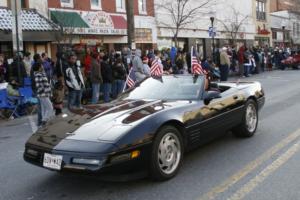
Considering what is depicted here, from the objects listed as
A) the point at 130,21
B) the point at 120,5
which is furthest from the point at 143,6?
the point at 130,21

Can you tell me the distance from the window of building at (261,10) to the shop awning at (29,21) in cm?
3179

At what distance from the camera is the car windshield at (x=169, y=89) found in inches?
257

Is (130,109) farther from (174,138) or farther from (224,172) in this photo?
(224,172)

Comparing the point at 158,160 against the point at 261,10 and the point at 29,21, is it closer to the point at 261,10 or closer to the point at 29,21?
the point at 29,21

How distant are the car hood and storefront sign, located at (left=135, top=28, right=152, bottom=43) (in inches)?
845

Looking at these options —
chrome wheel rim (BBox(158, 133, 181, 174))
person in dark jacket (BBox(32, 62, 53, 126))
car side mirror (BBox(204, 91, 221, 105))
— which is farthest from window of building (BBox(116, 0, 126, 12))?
chrome wheel rim (BBox(158, 133, 181, 174))

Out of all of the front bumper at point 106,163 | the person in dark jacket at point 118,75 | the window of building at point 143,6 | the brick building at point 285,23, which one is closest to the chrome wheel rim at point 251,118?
the front bumper at point 106,163

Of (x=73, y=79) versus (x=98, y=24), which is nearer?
(x=73, y=79)

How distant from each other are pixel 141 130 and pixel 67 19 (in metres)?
17.0

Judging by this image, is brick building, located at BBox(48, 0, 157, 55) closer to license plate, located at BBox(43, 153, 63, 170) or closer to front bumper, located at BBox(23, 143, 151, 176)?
license plate, located at BBox(43, 153, 63, 170)

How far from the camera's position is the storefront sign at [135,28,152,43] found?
27.5 metres

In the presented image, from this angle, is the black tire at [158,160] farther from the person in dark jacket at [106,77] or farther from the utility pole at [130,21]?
the utility pole at [130,21]

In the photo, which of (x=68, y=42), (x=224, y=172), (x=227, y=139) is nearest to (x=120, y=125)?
(x=224, y=172)

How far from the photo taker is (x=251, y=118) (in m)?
7.75
